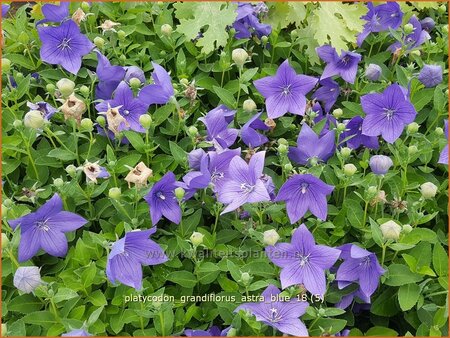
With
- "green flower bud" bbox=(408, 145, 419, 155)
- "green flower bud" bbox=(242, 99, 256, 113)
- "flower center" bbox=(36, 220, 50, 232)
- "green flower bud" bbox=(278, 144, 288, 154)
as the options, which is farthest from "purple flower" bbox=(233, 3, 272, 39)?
"flower center" bbox=(36, 220, 50, 232)

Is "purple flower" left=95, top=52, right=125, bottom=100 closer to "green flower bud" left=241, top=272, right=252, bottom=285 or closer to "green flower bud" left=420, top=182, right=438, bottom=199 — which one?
"green flower bud" left=241, top=272, right=252, bottom=285

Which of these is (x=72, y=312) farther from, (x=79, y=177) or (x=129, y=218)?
(x=79, y=177)

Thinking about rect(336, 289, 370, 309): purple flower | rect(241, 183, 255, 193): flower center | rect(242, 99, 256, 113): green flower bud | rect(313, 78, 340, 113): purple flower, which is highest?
rect(242, 99, 256, 113): green flower bud

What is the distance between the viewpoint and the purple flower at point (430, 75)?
2.25 meters

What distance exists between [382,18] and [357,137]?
31.1 inches

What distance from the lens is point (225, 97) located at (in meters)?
2.27

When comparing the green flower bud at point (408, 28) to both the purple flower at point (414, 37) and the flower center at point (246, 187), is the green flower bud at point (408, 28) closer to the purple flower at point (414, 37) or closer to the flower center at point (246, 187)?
the purple flower at point (414, 37)

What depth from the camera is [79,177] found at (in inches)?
77.9

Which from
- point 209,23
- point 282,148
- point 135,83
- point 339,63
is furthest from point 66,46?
point 339,63

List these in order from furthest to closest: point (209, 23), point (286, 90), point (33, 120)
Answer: point (209, 23) < point (286, 90) < point (33, 120)

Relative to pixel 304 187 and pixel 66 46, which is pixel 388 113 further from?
pixel 66 46

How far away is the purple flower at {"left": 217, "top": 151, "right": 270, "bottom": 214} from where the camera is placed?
1.73 m

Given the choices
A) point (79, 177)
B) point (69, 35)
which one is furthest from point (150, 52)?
point (79, 177)

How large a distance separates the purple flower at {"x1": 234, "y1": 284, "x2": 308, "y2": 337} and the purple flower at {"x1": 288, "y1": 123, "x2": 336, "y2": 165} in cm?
55
